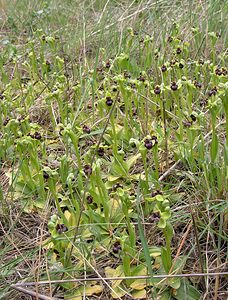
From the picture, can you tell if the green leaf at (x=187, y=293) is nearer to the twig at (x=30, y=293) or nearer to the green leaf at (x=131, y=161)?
the twig at (x=30, y=293)

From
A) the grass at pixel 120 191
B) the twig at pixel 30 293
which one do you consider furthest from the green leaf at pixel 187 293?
the twig at pixel 30 293

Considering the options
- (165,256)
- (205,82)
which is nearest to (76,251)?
(165,256)

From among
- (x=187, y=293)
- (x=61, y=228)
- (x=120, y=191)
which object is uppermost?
(x=120, y=191)

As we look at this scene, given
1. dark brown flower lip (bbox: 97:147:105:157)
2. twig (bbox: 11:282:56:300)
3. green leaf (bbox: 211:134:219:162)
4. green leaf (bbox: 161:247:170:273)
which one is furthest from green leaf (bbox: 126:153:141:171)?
twig (bbox: 11:282:56:300)

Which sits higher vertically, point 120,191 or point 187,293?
point 120,191

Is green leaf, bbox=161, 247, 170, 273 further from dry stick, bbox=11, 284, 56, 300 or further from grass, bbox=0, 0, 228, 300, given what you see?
dry stick, bbox=11, 284, 56, 300

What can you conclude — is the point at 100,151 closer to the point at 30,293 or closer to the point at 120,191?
the point at 120,191

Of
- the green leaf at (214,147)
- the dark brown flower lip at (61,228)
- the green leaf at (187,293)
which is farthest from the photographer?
the green leaf at (214,147)

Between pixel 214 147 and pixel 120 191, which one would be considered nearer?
pixel 120 191

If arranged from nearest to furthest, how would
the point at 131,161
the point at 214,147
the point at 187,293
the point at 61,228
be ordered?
1. the point at 187,293
2. the point at 61,228
3. the point at 214,147
4. the point at 131,161

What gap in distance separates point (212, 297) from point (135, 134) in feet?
2.76

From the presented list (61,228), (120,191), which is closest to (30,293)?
(61,228)

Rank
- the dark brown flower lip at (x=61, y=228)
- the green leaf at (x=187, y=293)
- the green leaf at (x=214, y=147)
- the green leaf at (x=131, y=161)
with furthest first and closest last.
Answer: the green leaf at (x=131, y=161), the green leaf at (x=214, y=147), the dark brown flower lip at (x=61, y=228), the green leaf at (x=187, y=293)

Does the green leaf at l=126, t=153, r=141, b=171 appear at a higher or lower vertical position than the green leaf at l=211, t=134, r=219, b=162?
lower
